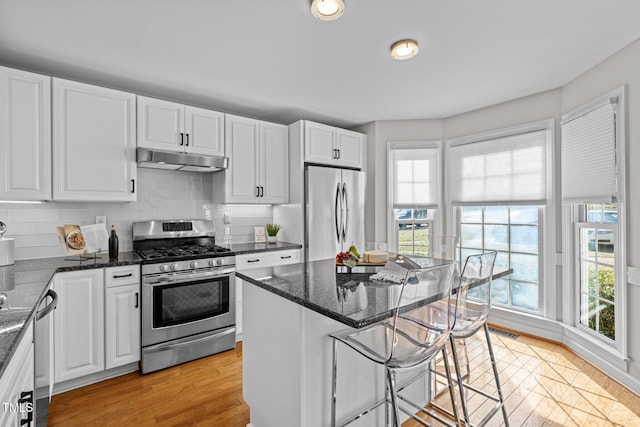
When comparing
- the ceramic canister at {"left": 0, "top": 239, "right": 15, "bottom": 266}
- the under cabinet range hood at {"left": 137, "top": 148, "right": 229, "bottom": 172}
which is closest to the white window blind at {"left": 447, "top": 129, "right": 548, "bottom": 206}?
the under cabinet range hood at {"left": 137, "top": 148, "right": 229, "bottom": 172}

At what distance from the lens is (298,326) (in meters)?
1.54

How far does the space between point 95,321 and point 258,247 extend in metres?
1.53

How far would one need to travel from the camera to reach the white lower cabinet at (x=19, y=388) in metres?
0.97

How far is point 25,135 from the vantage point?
239cm

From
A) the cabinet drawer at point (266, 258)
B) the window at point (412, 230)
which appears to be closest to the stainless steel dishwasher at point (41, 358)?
the cabinet drawer at point (266, 258)

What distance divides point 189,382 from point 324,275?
5.08 ft

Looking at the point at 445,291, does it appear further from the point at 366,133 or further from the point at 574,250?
the point at 366,133

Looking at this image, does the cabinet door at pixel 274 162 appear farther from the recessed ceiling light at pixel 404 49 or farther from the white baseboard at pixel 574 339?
the white baseboard at pixel 574 339

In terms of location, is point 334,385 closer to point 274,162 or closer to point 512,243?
point 274,162

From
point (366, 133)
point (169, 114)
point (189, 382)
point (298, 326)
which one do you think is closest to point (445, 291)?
point (298, 326)

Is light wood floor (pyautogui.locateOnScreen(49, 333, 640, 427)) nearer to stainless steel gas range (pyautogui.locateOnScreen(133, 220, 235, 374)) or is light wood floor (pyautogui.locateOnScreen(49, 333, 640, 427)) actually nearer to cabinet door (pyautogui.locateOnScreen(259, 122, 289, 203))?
stainless steel gas range (pyautogui.locateOnScreen(133, 220, 235, 374))

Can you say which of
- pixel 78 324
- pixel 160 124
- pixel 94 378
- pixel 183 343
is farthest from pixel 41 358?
pixel 160 124

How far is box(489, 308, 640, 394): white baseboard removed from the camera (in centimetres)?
248

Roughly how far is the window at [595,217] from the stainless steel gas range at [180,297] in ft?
10.9
